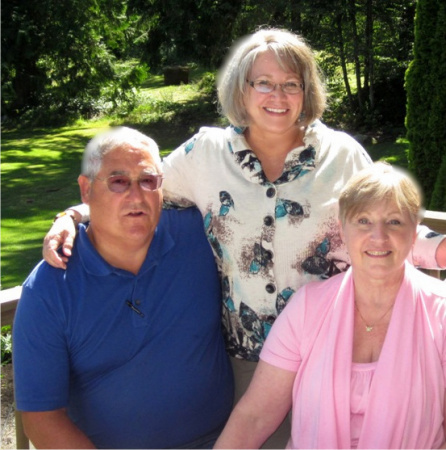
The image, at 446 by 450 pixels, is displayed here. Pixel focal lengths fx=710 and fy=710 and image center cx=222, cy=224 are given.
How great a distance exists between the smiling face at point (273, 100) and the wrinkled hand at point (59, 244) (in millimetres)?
723

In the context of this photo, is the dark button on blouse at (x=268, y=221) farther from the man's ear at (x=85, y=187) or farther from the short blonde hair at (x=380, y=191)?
the man's ear at (x=85, y=187)

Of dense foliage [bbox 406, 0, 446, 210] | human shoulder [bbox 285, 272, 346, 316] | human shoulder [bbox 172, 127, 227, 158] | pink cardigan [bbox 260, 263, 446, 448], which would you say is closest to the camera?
pink cardigan [bbox 260, 263, 446, 448]

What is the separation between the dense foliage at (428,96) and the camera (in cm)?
635

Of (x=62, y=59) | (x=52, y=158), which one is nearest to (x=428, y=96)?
(x=52, y=158)

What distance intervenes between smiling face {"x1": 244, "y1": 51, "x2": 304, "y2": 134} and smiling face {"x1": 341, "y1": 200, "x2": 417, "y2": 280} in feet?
1.57

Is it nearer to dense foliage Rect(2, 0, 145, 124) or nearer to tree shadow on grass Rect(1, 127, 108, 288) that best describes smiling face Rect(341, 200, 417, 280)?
tree shadow on grass Rect(1, 127, 108, 288)

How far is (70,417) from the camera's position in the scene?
7.59 ft

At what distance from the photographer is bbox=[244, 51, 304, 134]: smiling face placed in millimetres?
2320

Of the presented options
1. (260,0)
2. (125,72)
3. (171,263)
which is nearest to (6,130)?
(125,72)

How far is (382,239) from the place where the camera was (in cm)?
200

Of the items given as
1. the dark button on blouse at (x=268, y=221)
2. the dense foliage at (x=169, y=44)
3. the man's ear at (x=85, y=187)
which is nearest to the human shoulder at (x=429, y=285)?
the dark button on blouse at (x=268, y=221)

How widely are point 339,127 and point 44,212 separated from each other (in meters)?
5.36

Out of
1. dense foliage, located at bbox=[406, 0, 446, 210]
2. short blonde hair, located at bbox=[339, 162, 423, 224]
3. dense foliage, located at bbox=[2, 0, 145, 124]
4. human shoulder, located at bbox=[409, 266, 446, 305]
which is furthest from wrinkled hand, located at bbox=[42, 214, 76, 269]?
dense foliage, located at bbox=[2, 0, 145, 124]

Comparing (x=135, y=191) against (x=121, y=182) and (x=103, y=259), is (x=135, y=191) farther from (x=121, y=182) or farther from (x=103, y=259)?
(x=103, y=259)
